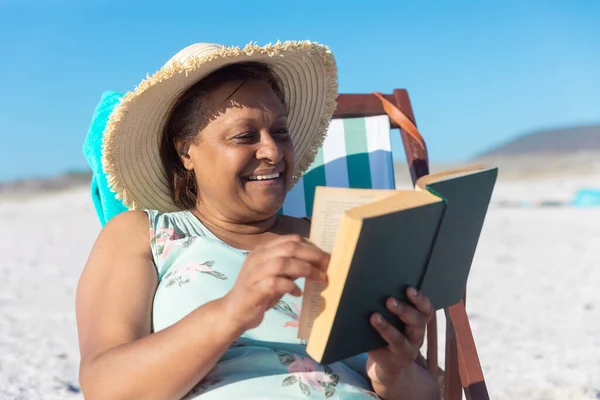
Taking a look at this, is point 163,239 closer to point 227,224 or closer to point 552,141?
point 227,224

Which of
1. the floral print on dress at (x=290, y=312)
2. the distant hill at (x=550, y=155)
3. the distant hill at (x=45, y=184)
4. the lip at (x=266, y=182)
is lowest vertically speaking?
the distant hill at (x=550, y=155)

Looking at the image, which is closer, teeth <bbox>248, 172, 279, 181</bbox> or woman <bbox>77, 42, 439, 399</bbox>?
woman <bbox>77, 42, 439, 399</bbox>

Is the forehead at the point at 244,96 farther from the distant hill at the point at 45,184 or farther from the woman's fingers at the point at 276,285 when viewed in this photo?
the distant hill at the point at 45,184

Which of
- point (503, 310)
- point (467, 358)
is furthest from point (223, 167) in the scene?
point (503, 310)

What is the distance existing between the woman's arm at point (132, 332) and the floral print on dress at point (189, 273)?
0.05 meters

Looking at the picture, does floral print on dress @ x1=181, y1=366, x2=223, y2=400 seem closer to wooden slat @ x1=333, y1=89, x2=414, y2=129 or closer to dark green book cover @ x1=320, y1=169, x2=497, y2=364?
dark green book cover @ x1=320, y1=169, x2=497, y2=364

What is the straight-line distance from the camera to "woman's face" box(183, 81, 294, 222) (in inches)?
87.0

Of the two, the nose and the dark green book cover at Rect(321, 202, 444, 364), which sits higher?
the nose

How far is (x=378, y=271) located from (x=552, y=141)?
52414 millimetres

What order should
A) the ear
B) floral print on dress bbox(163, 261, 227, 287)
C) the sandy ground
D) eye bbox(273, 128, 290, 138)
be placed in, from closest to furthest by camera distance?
floral print on dress bbox(163, 261, 227, 287) < eye bbox(273, 128, 290, 138) < the ear < the sandy ground

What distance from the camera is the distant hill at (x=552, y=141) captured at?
149 feet

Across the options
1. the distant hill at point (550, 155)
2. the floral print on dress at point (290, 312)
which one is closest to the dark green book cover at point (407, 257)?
the floral print on dress at point (290, 312)

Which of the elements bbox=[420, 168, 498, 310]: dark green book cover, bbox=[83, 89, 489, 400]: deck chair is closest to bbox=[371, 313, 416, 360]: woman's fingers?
bbox=[420, 168, 498, 310]: dark green book cover

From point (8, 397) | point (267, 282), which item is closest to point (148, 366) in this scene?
point (267, 282)
